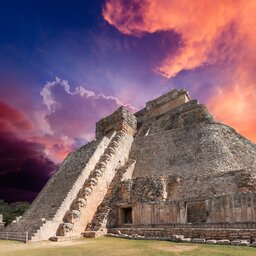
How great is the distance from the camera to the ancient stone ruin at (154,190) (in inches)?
515

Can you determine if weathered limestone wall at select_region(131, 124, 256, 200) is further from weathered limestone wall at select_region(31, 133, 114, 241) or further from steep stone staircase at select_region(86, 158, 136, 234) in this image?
weathered limestone wall at select_region(31, 133, 114, 241)

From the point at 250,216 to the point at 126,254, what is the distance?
6.50 m

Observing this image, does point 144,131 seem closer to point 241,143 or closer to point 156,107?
point 156,107

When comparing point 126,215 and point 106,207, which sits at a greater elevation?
point 106,207

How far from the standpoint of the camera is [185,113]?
32.6 m

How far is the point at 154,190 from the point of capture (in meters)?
16.7

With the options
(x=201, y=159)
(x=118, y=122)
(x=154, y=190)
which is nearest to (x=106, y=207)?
(x=154, y=190)

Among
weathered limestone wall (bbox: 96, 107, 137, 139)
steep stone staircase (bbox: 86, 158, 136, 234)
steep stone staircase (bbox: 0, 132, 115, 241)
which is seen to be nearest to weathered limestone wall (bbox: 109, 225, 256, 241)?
steep stone staircase (bbox: 86, 158, 136, 234)

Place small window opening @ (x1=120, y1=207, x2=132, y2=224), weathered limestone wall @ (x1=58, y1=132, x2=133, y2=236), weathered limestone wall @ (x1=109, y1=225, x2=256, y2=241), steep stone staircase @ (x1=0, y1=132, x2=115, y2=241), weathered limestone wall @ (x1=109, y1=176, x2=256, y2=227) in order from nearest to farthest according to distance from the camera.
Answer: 1. weathered limestone wall @ (x1=109, y1=225, x2=256, y2=241)
2. weathered limestone wall @ (x1=109, y1=176, x2=256, y2=227)
3. steep stone staircase @ (x1=0, y1=132, x2=115, y2=241)
4. weathered limestone wall @ (x1=58, y1=132, x2=133, y2=236)
5. small window opening @ (x1=120, y1=207, x2=132, y2=224)

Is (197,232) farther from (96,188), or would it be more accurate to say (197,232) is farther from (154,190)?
(96,188)

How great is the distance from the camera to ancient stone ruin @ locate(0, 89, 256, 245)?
1307 cm

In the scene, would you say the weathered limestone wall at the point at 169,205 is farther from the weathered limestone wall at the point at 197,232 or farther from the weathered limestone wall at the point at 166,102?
the weathered limestone wall at the point at 166,102

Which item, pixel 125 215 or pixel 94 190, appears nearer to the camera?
pixel 125 215

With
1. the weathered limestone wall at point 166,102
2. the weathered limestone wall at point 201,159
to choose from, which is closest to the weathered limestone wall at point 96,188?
the weathered limestone wall at point 201,159
